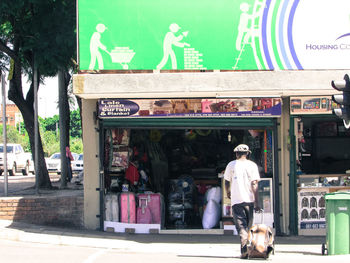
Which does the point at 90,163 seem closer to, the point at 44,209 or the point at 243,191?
the point at 44,209

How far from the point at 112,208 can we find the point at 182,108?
267 centimetres

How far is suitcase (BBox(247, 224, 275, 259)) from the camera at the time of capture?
906 centimetres

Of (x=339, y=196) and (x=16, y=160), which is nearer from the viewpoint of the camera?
(x=339, y=196)

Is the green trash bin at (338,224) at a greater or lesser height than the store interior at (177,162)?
lesser

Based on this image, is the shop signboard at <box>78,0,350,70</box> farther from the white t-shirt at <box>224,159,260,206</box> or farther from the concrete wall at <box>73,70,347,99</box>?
the white t-shirt at <box>224,159,260,206</box>

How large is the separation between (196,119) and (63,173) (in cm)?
569

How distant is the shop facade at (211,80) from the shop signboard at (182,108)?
0.07 feet

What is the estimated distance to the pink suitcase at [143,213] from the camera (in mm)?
12531

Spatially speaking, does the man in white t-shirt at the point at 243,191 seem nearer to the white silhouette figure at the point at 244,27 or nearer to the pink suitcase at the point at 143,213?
the white silhouette figure at the point at 244,27

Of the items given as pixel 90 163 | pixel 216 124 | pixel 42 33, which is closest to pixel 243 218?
pixel 216 124

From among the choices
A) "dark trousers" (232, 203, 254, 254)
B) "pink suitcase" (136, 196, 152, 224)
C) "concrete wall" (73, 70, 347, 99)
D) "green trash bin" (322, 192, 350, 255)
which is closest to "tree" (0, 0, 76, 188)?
"concrete wall" (73, 70, 347, 99)

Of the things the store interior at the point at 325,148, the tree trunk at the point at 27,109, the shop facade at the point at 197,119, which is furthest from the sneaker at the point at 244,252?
the tree trunk at the point at 27,109

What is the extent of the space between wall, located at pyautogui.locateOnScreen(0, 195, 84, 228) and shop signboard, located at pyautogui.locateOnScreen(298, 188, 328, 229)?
15.5 ft

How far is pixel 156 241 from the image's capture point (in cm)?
1163
